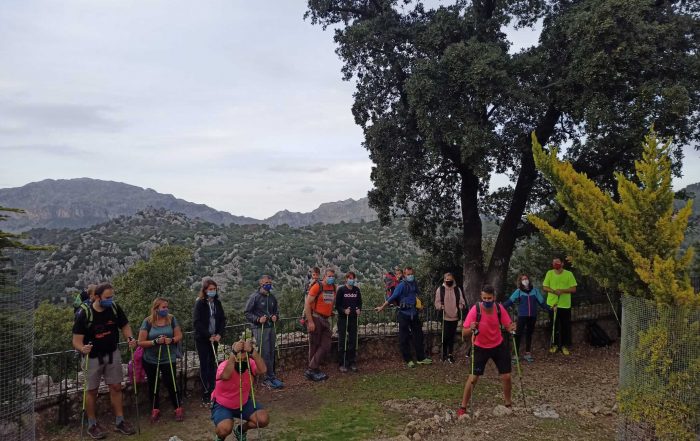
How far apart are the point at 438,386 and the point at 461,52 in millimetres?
7219

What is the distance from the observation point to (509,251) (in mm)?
13008

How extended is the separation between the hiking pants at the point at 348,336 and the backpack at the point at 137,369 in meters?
3.65

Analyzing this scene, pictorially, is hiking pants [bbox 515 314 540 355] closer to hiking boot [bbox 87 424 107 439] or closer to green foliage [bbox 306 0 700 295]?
green foliage [bbox 306 0 700 295]

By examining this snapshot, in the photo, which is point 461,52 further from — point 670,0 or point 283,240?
point 283,240

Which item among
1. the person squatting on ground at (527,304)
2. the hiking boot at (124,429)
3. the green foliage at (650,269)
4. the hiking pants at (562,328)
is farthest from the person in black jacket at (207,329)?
the hiking pants at (562,328)

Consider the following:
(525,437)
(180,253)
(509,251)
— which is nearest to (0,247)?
(525,437)

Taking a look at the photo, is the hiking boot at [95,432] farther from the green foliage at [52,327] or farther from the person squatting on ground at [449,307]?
the green foliage at [52,327]

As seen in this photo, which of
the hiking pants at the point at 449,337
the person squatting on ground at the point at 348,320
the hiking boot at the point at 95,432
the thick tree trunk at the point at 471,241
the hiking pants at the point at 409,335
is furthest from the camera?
the thick tree trunk at the point at 471,241

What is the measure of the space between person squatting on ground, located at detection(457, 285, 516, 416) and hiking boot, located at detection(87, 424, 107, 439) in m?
4.98

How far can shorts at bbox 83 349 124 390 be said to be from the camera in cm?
654

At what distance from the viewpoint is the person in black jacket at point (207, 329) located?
7523 millimetres

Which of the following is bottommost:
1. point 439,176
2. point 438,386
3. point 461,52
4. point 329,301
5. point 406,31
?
point 438,386

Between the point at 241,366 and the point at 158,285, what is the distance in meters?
19.2

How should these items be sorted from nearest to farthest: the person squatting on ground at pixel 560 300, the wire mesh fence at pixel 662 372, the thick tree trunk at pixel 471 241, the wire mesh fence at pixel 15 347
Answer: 1. the wire mesh fence at pixel 662 372
2. the wire mesh fence at pixel 15 347
3. the person squatting on ground at pixel 560 300
4. the thick tree trunk at pixel 471 241
